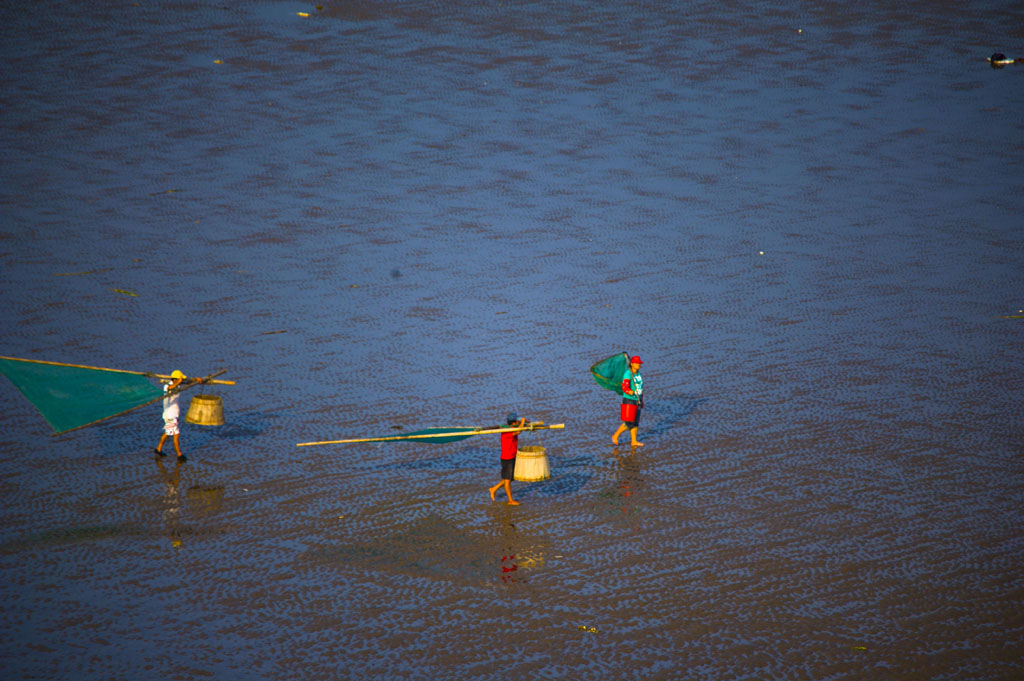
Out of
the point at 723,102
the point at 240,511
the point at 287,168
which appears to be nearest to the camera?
the point at 240,511

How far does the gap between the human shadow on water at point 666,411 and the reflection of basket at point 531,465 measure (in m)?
2.59

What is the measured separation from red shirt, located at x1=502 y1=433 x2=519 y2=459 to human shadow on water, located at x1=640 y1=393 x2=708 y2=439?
3.29 metres

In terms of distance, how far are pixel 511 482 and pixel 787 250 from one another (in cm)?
1242

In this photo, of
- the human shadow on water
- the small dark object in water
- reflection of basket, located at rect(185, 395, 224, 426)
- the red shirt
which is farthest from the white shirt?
the small dark object in water

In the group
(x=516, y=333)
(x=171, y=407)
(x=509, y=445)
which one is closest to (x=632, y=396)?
(x=509, y=445)

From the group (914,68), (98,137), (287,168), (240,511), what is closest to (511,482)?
(240,511)

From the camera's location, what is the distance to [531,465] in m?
14.3

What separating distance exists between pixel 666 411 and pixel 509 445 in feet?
13.9

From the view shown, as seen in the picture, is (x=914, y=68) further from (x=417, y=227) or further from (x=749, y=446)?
(x=749, y=446)

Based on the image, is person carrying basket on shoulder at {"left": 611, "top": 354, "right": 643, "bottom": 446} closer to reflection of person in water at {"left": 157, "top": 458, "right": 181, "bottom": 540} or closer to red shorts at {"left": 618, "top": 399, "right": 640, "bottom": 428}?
red shorts at {"left": 618, "top": 399, "right": 640, "bottom": 428}

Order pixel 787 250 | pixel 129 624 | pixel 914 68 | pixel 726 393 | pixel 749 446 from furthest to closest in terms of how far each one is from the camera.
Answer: pixel 914 68, pixel 787 250, pixel 726 393, pixel 749 446, pixel 129 624

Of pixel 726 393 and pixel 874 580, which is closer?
pixel 874 580

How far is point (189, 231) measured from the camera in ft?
81.6

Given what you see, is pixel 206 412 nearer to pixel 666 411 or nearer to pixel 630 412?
pixel 630 412
